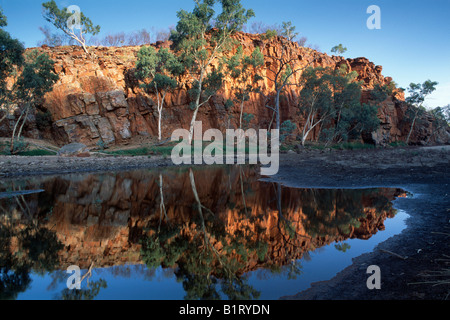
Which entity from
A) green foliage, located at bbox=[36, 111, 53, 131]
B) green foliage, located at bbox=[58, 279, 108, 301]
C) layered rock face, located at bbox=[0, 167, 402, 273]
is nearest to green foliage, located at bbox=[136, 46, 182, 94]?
green foliage, located at bbox=[36, 111, 53, 131]

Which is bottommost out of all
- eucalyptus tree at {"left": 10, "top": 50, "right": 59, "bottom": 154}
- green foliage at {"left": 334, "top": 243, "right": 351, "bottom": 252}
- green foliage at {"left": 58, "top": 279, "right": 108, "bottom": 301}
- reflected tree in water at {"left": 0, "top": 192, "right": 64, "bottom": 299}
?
green foliage at {"left": 58, "top": 279, "right": 108, "bottom": 301}

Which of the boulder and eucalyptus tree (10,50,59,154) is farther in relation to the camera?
eucalyptus tree (10,50,59,154)

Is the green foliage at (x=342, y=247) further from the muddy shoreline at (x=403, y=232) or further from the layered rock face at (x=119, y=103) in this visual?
the layered rock face at (x=119, y=103)

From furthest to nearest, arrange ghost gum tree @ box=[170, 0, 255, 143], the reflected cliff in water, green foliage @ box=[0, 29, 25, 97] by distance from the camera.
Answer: ghost gum tree @ box=[170, 0, 255, 143], green foliage @ box=[0, 29, 25, 97], the reflected cliff in water

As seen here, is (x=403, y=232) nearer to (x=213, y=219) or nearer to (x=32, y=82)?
(x=213, y=219)

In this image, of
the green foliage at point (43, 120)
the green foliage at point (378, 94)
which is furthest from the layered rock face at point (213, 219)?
the green foliage at point (378, 94)

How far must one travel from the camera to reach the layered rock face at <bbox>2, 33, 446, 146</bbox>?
32.0 m

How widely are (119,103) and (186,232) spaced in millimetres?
33021

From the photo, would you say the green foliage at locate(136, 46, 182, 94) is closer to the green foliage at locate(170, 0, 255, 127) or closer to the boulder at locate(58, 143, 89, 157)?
the green foliage at locate(170, 0, 255, 127)

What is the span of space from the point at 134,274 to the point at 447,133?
7073 cm

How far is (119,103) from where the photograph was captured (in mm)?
34156

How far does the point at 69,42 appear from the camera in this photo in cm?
4569

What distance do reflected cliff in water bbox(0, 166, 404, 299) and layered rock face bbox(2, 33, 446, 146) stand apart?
948 inches
